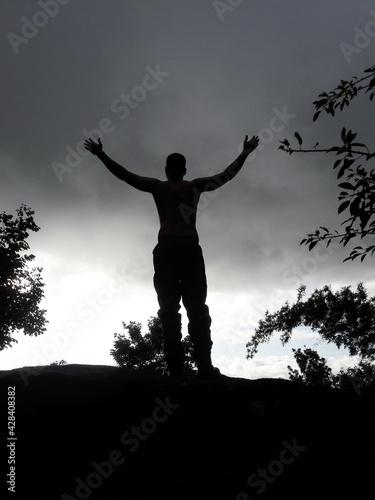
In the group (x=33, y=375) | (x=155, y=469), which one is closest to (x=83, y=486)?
(x=155, y=469)

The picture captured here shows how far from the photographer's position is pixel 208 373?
17.5 ft

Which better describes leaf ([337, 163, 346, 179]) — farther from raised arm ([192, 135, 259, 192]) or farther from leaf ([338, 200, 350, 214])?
raised arm ([192, 135, 259, 192])

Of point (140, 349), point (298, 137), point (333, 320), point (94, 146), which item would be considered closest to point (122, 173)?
point (94, 146)

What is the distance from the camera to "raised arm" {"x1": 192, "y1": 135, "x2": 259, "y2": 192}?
229 inches

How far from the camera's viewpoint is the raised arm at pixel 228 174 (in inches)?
229

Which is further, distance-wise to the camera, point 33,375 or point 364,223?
point 33,375

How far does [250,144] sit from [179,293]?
2.38 metres

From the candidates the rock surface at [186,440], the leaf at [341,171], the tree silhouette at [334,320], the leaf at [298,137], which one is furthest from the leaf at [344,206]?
the tree silhouette at [334,320]

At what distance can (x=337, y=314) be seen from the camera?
1769cm

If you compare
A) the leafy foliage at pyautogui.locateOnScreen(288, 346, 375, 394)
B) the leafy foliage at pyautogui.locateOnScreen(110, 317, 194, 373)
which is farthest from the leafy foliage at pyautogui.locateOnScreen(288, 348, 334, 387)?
the leafy foliage at pyautogui.locateOnScreen(110, 317, 194, 373)

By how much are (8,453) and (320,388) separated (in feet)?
10.2

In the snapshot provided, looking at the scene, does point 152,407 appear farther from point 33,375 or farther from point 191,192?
point 191,192

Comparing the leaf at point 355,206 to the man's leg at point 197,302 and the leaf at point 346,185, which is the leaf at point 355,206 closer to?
the leaf at point 346,185

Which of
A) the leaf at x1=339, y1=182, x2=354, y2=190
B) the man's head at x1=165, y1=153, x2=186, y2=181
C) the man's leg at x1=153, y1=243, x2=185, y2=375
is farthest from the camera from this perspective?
the man's head at x1=165, y1=153, x2=186, y2=181
